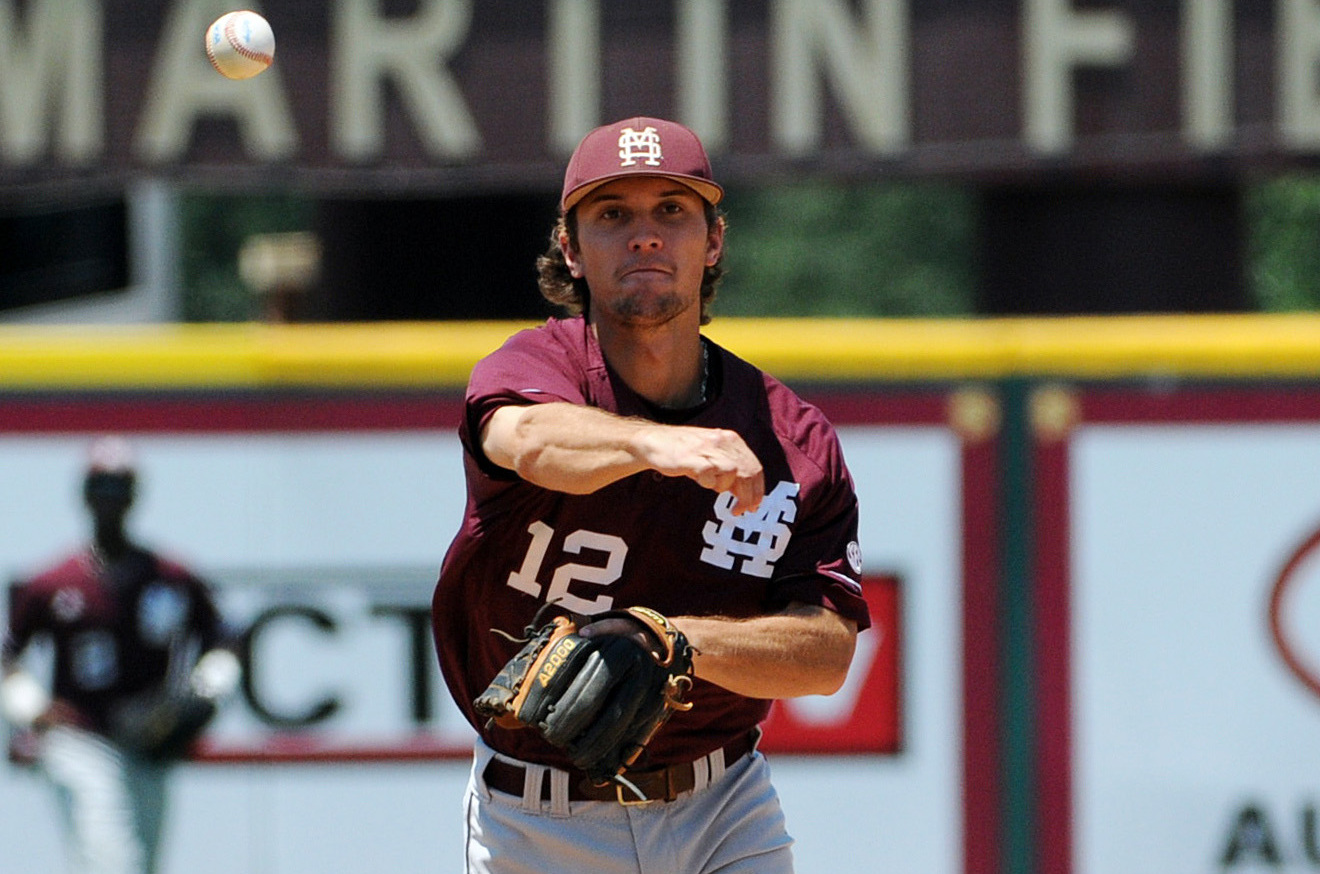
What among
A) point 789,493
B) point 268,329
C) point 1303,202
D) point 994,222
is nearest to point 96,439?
point 268,329

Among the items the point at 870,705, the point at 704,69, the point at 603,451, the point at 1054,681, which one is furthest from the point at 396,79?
the point at 603,451

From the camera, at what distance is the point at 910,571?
17.1 ft

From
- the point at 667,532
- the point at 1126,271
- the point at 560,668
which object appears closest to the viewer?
the point at 560,668

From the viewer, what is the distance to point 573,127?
6.09m

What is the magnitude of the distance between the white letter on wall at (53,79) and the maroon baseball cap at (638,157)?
3.64 m

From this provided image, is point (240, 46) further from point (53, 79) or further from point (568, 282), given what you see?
point (53, 79)

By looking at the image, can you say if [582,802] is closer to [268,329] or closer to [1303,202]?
[268,329]

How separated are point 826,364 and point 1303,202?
1279 centimetres

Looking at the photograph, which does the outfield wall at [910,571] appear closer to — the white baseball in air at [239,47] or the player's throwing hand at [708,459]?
the white baseball in air at [239,47]

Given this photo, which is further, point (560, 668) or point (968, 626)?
point (968, 626)

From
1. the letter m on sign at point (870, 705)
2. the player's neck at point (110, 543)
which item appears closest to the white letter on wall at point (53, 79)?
the player's neck at point (110, 543)

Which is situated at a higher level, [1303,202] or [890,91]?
[1303,202]

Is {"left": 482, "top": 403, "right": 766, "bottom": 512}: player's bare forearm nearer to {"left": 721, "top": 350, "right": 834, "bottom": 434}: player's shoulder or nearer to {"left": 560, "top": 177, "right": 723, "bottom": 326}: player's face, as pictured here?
{"left": 560, "top": 177, "right": 723, "bottom": 326}: player's face

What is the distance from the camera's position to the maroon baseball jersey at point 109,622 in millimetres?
5219
